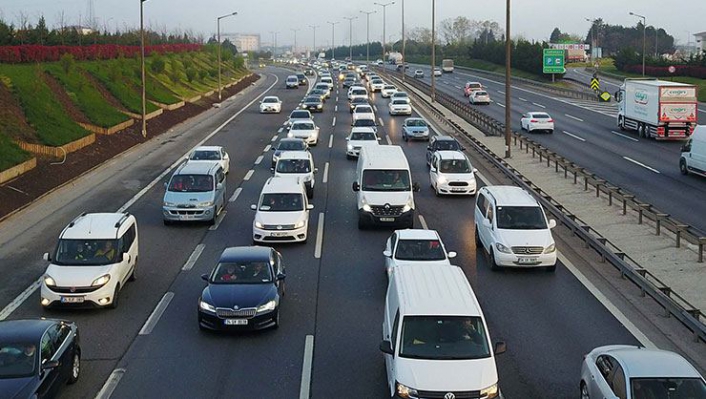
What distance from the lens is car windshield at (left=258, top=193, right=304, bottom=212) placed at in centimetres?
2494

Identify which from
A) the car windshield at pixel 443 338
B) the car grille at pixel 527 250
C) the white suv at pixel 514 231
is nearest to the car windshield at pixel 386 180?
the white suv at pixel 514 231

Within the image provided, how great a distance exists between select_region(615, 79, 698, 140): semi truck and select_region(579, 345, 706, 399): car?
39.2 metres

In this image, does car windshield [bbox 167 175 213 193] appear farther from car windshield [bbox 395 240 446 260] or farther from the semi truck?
the semi truck

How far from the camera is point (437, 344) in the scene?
41.7 feet

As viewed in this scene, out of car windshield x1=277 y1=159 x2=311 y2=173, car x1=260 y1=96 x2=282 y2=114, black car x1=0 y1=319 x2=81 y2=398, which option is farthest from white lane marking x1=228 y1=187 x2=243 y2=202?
car x1=260 y1=96 x2=282 y2=114

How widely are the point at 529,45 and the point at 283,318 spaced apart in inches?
4345

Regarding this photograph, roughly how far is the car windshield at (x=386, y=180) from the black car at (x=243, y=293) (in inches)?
337

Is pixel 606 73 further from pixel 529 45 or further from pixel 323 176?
pixel 323 176

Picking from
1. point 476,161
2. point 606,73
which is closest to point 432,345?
point 476,161

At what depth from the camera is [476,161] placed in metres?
40.7

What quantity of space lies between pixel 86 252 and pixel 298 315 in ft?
17.3

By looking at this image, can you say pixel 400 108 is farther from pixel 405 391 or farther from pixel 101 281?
pixel 405 391

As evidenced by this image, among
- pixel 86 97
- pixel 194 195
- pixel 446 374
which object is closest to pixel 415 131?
pixel 86 97

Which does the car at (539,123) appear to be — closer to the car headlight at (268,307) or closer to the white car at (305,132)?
the white car at (305,132)
